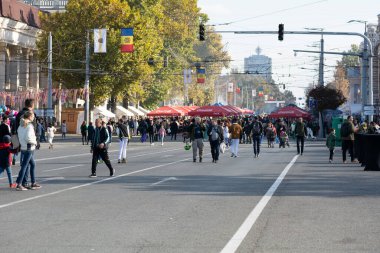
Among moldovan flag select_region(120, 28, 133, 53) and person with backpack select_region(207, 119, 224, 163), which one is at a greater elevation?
moldovan flag select_region(120, 28, 133, 53)

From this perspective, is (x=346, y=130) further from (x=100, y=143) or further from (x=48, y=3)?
(x=48, y=3)

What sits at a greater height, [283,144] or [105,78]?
[105,78]

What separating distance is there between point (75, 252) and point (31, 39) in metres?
77.8

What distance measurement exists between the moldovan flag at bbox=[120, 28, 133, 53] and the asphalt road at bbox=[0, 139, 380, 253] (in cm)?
3739

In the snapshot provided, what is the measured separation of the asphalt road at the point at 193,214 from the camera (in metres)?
10.9

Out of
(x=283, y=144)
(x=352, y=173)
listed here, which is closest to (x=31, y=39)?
(x=283, y=144)

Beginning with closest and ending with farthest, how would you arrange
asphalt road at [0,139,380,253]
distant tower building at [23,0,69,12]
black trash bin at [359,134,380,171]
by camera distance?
1. asphalt road at [0,139,380,253]
2. black trash bin at [359,134,380,171]
3. distant tower building at [23,0,69,12]

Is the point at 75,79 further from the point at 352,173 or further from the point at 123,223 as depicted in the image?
the point at 123,223

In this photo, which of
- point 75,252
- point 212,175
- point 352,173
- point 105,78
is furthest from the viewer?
point 105,78

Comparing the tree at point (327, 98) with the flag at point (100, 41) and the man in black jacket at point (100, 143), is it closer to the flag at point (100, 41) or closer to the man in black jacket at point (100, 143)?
the flag at point (100, 41)

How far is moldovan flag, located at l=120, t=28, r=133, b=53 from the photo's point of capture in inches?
2419

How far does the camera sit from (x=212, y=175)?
2469 centimetres

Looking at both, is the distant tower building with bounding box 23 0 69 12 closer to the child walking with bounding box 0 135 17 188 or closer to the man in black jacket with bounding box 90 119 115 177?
the man in black jacket with bounding box 90 119 115 177

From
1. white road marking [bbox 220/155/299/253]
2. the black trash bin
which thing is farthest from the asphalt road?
the black trash bin
